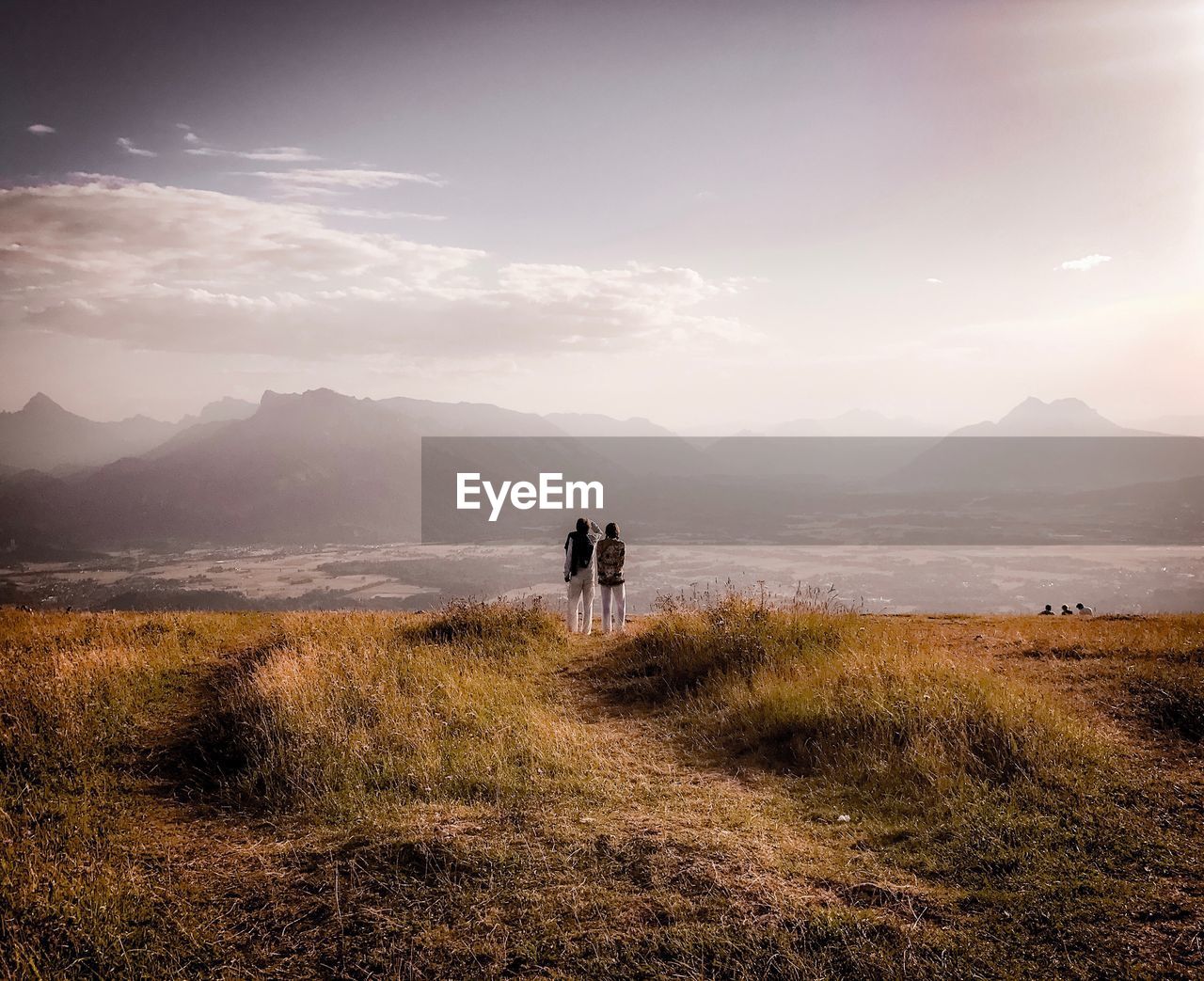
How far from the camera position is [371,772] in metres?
7.57


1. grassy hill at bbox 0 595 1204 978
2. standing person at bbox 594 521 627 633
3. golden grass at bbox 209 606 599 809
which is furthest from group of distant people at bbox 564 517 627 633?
grassy hill at bbox 0 595 1204 978

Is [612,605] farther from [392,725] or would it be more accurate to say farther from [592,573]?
[392,725]

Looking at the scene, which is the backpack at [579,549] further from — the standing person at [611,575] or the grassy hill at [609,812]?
the grassy hill at [609,812]

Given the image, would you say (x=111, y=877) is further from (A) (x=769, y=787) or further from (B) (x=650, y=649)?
(B) (x=650, y=649)

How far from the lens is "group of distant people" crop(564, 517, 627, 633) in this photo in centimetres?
1460

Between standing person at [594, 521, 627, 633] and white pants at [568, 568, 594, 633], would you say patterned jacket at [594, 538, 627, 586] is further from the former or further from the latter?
white pants at [568, 568, 594, 633]

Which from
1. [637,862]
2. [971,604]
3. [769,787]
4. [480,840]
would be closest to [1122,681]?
[769,787]

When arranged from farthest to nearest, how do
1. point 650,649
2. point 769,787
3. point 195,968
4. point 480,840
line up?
point 650,649, point 769,787, point 480,840, point 195,968

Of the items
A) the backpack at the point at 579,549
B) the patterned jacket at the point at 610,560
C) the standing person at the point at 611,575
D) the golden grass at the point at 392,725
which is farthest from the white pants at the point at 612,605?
the golden grass at the point at 392,725

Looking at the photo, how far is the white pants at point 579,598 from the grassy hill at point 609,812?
2.76m

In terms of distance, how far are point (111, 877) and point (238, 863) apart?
91 cm

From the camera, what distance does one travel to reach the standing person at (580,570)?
14523 millimetres

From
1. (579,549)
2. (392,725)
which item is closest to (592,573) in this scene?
(579,549)

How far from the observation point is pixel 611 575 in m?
15.1
